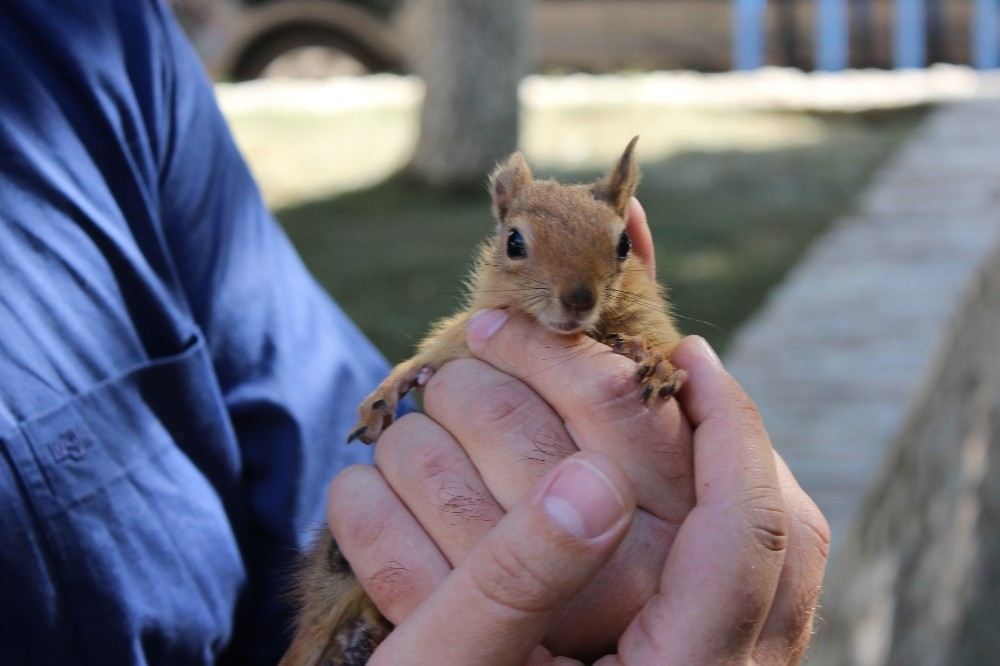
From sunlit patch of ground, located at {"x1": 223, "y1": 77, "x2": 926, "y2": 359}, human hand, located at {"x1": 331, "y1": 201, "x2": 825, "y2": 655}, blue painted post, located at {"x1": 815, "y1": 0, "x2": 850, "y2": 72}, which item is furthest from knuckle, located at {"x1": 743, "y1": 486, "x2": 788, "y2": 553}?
blue painted post, located at {"x1": 815, "y1": 0, "x2": 850, "y2": 72}

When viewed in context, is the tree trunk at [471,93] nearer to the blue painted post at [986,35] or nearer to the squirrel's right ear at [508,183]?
the squirrel's right ear at [508,183]

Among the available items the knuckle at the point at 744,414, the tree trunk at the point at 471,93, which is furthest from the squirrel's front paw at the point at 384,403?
the tree trunk at the point at 471,93

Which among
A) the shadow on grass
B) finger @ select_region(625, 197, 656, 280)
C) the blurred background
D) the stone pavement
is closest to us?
finger @ select_region(625, 197, 656, 280)

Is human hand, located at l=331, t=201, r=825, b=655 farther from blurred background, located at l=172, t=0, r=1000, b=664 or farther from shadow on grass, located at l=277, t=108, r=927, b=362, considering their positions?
shadow on grass, located at l=277, t=108, r=927, b=362

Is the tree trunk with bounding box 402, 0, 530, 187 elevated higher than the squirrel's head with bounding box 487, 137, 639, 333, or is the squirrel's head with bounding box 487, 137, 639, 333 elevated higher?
the squirrel's head with bounding box 487, 137, 639, 333

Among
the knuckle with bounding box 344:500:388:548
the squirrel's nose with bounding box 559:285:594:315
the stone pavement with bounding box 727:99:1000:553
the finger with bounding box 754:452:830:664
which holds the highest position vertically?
the squirrel's nose with bounding box 559:285:594:315

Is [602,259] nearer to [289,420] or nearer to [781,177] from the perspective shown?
[289,420]

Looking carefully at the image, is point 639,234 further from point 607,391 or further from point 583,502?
point 583,502

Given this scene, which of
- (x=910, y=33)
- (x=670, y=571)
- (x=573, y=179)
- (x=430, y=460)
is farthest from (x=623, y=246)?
(x=910, y=33)

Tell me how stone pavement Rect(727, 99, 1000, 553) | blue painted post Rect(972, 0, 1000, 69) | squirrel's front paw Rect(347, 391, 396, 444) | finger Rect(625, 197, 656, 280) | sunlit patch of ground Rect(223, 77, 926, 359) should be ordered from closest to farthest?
squirrel's front paw Rect(347, 391, 396, 444) → finger Rect(625, 197, 656, 280) → stone pavement Rect(727, 99, 1000, 553) → sunlit patch of ground Rect(223, 77, 926, 359) → blue painted post Rect(972, 0, 1000, 69)
